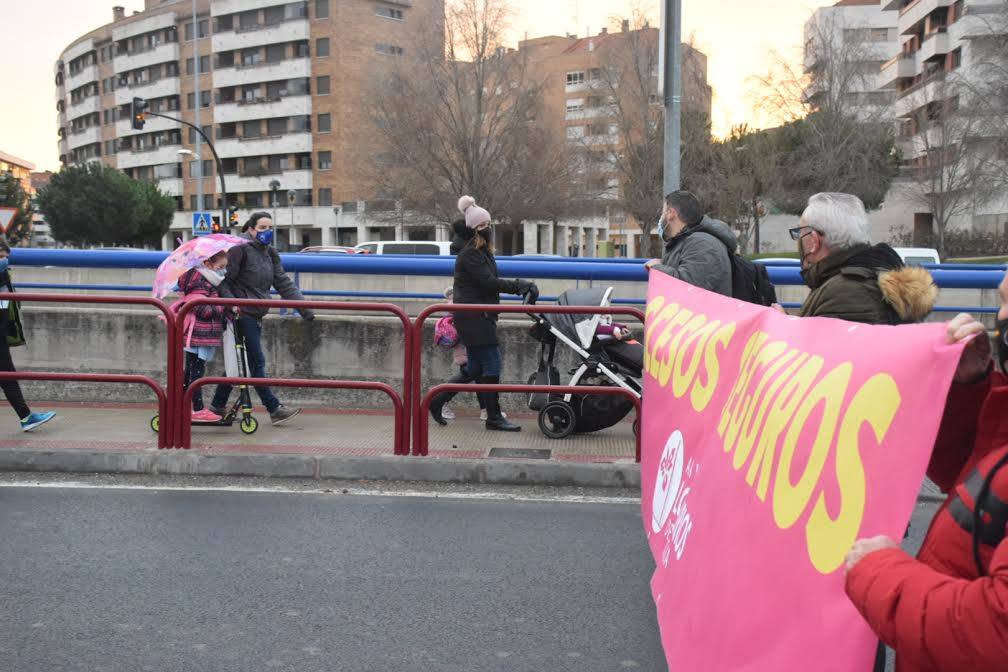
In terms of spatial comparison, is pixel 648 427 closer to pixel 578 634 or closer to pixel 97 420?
pixel 578 634

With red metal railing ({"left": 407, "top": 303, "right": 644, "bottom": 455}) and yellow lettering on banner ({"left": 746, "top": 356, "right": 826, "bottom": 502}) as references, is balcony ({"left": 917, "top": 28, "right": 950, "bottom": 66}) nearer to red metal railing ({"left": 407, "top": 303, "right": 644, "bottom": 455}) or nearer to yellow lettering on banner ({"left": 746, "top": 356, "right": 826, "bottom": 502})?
red metal railing ({"left": 407, "top": 303, "right": 644, "bottom": 455})

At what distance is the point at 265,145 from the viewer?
81500 millimetres

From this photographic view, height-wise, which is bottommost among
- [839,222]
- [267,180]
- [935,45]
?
[839,222]

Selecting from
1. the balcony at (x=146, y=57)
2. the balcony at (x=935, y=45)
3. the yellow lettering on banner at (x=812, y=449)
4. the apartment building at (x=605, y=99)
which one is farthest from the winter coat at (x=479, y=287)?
the balcony at (x=146, y=57)

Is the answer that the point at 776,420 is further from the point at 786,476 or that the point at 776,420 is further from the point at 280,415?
the point at 280,415

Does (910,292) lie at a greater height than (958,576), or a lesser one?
greater

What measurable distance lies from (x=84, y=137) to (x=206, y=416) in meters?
99.0

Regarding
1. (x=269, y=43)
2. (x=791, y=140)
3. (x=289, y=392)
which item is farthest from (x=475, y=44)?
(x=269, y=43)

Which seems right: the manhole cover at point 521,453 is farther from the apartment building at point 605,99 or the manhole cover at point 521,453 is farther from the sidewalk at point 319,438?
the apartment building at point 605,99

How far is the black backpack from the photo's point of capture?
6113mm

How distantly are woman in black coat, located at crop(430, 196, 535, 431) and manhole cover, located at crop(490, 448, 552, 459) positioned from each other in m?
0.84

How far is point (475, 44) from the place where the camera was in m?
43.9

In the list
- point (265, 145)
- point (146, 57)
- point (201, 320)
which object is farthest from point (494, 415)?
point (146, 57)

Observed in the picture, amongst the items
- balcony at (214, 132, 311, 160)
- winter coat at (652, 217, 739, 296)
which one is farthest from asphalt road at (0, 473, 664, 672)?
balcony at (214, 132, 311, 160)
